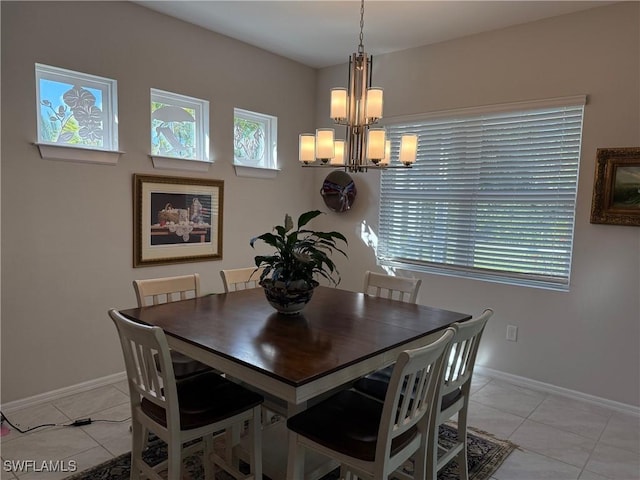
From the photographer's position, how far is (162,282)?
8.09 feet

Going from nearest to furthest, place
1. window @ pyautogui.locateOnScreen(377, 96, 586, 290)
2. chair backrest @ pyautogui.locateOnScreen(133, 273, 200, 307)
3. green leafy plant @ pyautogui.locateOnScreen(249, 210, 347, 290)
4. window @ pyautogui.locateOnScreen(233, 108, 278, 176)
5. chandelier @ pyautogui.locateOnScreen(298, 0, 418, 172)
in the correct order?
green leafy plant @ pyautogui.locateOnScreen(249, 210, 347, 290) → chandelier @ pyautogui.locateOnScreen(298, 0, 418, 172) → chair backrest @ pyautogui.locateOnScreen(133, 273, 200, 307) → window @ pyautogui.locateOnScreen(377, 96, 586, 290) → window @ pyautogui.locateOnScreen(233, 108, 278, 176)

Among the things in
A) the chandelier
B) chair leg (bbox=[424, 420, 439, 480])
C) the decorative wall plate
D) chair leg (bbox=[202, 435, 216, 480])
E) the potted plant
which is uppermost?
the chandelier

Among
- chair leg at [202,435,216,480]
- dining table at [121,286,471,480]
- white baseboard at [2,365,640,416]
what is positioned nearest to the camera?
dining table at [121,286,471,480]

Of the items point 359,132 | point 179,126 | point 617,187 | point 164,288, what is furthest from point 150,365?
point 617,187

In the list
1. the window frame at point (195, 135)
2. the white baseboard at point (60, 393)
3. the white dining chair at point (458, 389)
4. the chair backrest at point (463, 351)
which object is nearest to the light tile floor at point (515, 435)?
the white baseboard at point (60, 393)

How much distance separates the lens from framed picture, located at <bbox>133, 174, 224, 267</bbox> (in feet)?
10.6

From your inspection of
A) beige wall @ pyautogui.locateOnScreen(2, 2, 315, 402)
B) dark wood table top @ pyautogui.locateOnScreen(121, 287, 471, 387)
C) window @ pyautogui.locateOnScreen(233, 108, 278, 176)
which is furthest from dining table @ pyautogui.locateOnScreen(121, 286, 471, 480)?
window @ pyautogui.locateOnScreen(233, 108, 278, 176)

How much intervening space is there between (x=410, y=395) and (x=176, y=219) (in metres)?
2.56

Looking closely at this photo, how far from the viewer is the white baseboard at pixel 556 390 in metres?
2.94

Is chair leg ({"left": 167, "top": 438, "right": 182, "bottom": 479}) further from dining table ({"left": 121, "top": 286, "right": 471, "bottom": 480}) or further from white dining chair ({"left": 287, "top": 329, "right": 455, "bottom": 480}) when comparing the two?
white dining chair ({"left": 287, "top": 329, "right": 455, "bottom": 480})

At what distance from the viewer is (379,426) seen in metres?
1.53

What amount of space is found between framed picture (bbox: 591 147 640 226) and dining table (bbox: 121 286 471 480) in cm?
151

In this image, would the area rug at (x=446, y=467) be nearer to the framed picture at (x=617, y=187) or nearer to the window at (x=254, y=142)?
the framed picture at (x=617, y=187)

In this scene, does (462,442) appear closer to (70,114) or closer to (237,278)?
(237,278)
